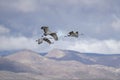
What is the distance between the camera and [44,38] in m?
14.5

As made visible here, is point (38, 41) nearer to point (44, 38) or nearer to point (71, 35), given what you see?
point (44, 38)

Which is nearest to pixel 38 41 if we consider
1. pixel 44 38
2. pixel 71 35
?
pixel 44 38

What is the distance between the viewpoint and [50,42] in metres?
14.5

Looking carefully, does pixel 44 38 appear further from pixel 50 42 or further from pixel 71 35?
pixel 71 35

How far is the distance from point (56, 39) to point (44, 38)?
0.61 meters

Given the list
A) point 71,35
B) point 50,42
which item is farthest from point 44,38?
point 71,35

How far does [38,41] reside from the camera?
556 inches

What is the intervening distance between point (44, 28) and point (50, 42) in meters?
0.73

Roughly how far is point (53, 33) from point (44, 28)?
1.37 feet

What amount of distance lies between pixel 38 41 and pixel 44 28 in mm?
579

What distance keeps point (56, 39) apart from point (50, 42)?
1.47 ft

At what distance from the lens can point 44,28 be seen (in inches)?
554

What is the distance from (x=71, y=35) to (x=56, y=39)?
63 cm
